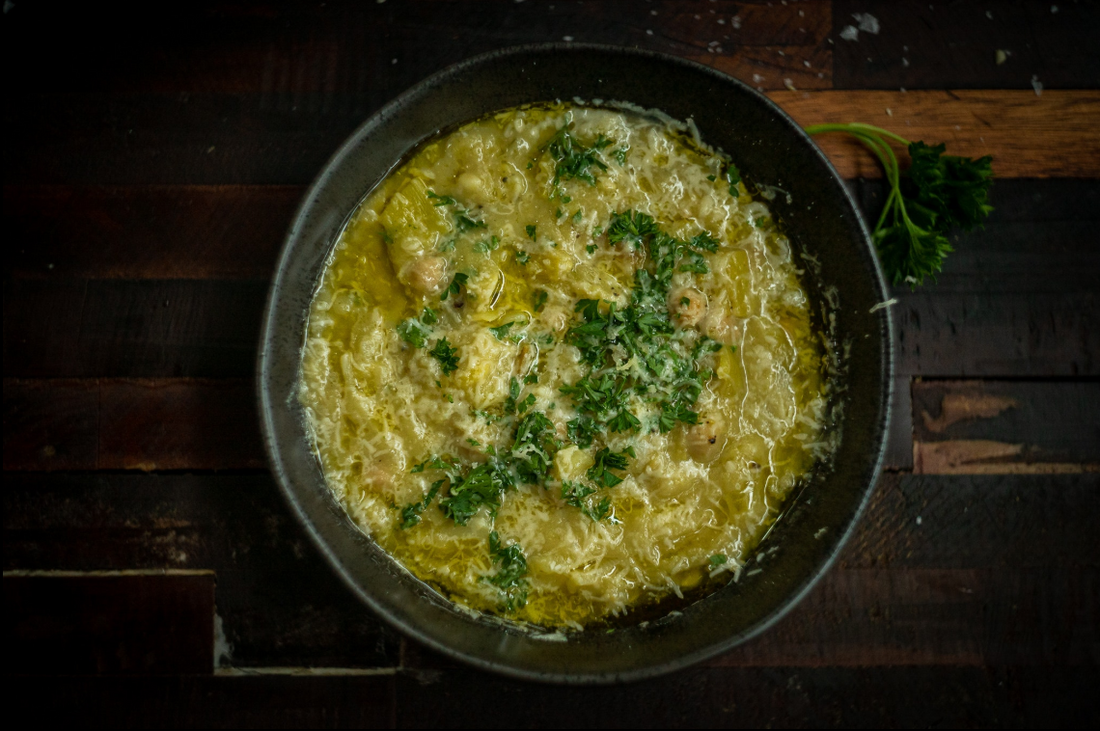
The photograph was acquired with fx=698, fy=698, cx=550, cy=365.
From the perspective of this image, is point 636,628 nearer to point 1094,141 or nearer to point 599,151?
point 599,151

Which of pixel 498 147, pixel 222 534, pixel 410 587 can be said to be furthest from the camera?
pixel 222 534

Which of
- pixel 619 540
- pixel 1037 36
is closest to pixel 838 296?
pixel 619 540

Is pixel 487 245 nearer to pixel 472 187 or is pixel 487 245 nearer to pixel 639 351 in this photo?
pixel 472 187

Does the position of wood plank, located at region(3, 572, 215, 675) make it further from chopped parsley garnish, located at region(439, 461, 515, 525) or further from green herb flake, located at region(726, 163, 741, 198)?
green herb flake, located at region(726, 163, 741, 198)

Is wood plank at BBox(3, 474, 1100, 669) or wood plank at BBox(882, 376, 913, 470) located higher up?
wood plank at BBox(882, 376, 913, 470)

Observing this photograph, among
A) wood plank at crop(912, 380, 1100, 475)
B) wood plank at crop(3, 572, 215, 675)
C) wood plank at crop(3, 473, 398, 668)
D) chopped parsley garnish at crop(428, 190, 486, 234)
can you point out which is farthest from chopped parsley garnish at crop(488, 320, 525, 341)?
wood plank at crop(912, 380, 1100, 475)

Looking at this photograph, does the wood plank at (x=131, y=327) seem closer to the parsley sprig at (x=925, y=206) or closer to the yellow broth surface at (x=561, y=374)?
the yellow broth surface at (x=561, y=374)

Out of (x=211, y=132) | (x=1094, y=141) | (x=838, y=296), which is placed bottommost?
(x=838, y=296)
